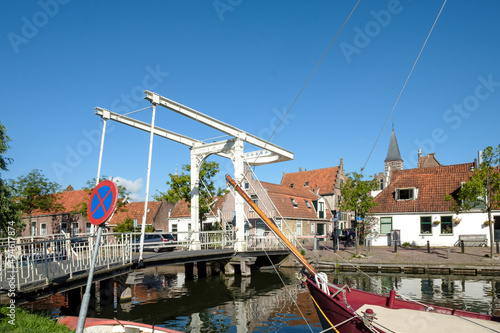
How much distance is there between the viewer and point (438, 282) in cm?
1759

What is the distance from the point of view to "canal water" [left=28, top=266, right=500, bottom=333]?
1164cm

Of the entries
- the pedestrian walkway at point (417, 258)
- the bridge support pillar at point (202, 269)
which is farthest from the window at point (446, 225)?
the bridge support pillar at point (202, 269)

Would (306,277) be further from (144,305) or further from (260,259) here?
(260,259)

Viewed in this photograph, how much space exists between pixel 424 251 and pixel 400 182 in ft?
25.1

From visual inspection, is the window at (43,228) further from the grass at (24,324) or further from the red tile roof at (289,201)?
the grass at (24,324)

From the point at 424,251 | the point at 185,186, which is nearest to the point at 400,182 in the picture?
the point at 424,251

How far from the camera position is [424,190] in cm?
2998

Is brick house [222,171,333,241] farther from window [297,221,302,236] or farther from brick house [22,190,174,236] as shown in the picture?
brick house [22,190,174,236]

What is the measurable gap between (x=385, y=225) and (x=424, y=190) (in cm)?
414

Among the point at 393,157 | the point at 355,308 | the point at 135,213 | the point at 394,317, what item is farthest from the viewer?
Result: the point at 393,157

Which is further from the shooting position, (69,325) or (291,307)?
(291,307)

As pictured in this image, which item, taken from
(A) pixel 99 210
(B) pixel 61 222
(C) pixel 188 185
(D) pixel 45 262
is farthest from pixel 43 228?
(A) pixel 99 210

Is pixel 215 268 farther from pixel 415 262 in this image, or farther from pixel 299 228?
pixel 299 228

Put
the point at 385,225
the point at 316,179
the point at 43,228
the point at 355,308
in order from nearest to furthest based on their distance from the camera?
the point at 355,308 → the point at 385,225 → the point at 43,228 → the point at 316,179
